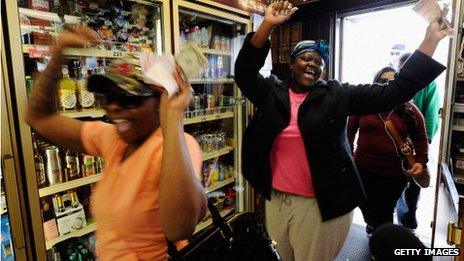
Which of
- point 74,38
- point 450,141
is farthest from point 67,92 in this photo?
point 450,141

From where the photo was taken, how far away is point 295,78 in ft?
4.92

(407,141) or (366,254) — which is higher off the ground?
(407,141)

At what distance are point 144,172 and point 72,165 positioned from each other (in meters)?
1.17

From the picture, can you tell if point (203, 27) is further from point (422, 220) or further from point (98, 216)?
point (422, 220)

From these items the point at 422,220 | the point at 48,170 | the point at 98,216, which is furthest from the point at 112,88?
the point at 422,220

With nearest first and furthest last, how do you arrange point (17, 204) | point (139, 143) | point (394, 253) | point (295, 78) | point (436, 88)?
point (394, 253) < point (139, 143) < point (17, 204) < point (295, 78) < point (436, 88)

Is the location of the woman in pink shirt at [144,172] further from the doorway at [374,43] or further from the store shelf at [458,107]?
the doorway at [374,43]

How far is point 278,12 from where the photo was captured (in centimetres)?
138

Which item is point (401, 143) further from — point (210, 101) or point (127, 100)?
point (127, 100)

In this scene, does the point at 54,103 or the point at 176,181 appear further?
the point at 54,103

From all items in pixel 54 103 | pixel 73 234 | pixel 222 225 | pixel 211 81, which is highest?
pixel 211 81

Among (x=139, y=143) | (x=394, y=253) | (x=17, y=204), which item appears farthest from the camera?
(x=17, y=204)

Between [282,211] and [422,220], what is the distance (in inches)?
94.5

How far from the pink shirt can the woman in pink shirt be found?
74 centimetres
